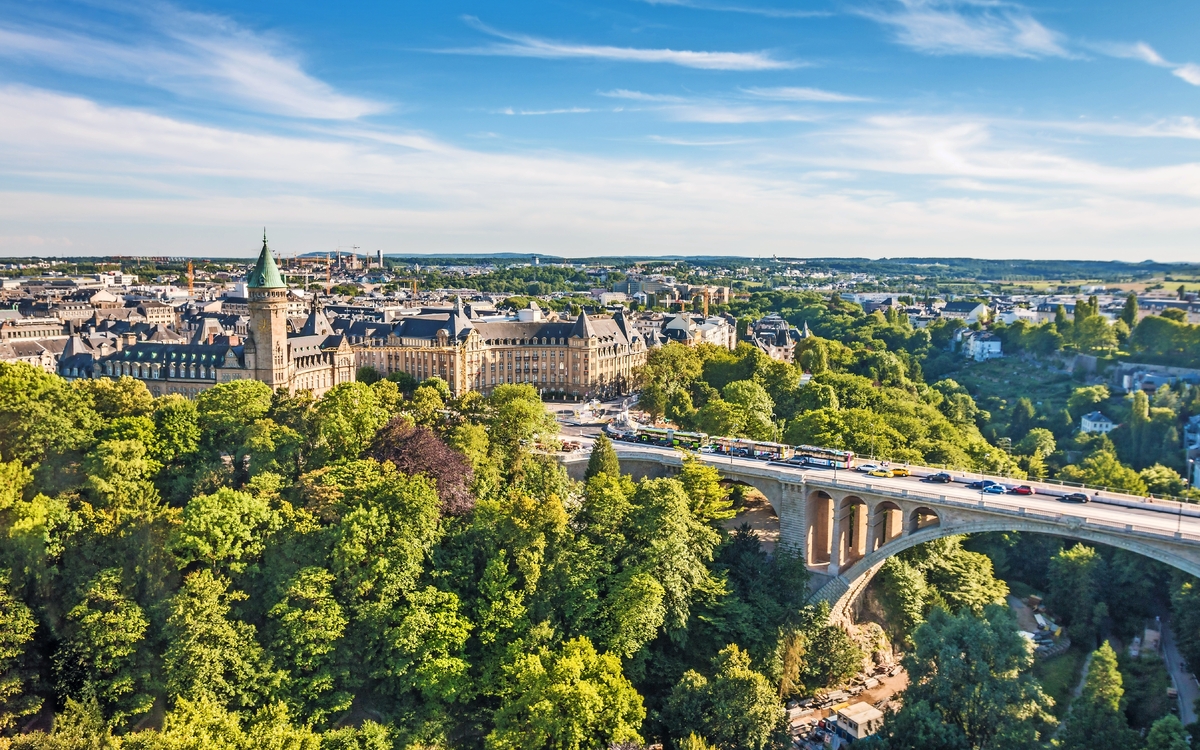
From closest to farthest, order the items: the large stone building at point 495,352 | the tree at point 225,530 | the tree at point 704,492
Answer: the tree at point 225,530
the tree at point 704,492
the large stone building at point 495,352

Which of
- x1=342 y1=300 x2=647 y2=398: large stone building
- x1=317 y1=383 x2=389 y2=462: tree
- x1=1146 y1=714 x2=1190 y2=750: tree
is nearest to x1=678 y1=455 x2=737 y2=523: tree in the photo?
x1=317 y1=383 x2=389 y2=462: tree

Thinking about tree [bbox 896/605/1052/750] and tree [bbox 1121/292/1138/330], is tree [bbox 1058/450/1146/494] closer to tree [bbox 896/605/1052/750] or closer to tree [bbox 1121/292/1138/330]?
tree [bbox 896/605/1052/750]

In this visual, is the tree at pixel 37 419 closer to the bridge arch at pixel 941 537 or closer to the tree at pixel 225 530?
the tree at pixel 225 530

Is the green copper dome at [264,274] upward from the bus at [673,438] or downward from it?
upward

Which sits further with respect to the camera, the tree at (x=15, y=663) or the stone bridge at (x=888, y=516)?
the stone bridge at (x=888, y=516)

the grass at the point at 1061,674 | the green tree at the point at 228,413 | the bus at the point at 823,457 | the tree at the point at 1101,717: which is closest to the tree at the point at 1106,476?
the grass at the point at 1061,674

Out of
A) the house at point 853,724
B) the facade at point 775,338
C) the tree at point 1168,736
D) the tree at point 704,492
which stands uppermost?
the facade at point 775,338

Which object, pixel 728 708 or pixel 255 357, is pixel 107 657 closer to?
pixel 728 708
